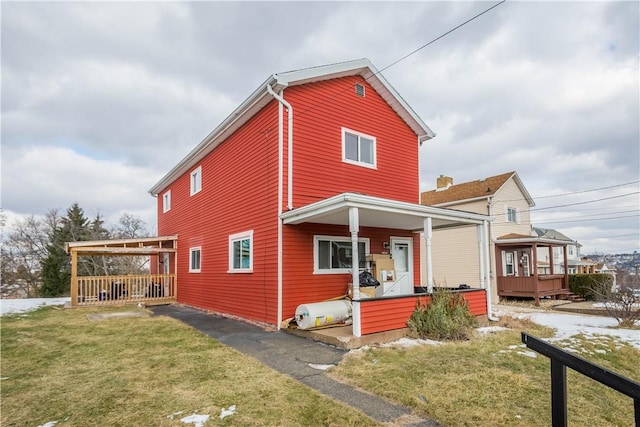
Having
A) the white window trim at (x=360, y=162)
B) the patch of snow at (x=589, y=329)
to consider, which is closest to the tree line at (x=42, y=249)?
the white window trim at (x=360, y=162)

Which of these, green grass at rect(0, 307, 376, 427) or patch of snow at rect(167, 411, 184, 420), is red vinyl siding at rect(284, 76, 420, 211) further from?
patch of snow at rect(167, 411, 184, 420)

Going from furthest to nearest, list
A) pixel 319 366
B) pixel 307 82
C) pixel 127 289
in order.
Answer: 1. pixel 127 289
2. pixel 307 82
3. pixel 319 366

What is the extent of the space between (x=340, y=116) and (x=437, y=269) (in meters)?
13.7

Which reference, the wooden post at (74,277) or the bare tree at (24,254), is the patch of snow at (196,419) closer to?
the wooden post at (74,277)

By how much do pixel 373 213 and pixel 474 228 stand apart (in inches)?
497

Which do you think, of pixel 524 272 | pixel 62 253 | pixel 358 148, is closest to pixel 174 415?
pixel 358 148

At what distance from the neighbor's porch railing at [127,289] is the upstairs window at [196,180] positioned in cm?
423

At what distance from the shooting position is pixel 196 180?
14.9m

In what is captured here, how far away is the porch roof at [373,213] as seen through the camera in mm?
7331

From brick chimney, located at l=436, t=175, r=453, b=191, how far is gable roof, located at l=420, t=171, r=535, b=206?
2.44 feet

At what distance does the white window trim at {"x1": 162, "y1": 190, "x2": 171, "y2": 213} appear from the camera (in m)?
18.5

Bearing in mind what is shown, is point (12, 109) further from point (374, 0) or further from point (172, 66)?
point (374, 0)

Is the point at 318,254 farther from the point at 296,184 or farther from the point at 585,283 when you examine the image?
the point at 585,283

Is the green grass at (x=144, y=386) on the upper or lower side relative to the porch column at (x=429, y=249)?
lower
